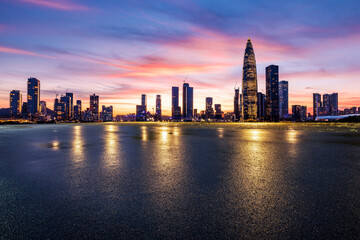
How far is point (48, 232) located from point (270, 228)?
3.68 metres

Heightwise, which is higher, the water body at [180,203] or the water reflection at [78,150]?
the water body at [180,203]

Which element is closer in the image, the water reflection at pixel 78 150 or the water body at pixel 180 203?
the water body at pixel 180 203

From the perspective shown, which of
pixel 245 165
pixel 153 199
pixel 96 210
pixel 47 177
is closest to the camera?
pixel 96 210

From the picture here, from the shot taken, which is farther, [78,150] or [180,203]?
[78,150]

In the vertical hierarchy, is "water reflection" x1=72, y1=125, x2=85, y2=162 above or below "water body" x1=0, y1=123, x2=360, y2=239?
below

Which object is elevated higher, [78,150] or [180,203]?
[180,203]

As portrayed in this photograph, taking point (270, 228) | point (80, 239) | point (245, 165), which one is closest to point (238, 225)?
point (270, 228)

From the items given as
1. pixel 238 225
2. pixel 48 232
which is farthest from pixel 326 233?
pixel 48 232

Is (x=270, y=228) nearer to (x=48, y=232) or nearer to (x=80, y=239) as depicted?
(x=80, y=239)

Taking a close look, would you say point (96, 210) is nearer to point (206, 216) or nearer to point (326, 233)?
point (206, 216)

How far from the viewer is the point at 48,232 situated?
352 cm

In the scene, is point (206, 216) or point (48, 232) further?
point (206, 216)

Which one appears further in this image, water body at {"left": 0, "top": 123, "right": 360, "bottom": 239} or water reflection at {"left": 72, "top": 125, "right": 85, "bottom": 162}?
water reflection at {"left": 72, "top": 125, "right": 85, "bottom": 162}

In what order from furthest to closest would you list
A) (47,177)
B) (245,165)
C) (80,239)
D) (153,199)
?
(245,165)
(47,177)
(153,199)
(80,239)
